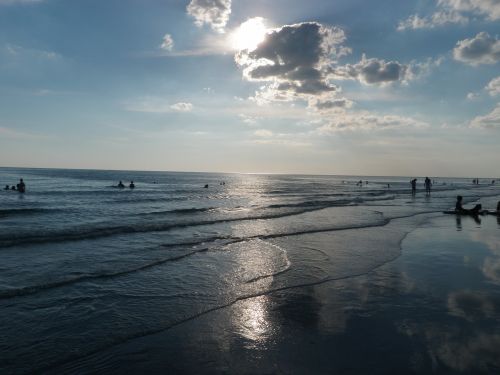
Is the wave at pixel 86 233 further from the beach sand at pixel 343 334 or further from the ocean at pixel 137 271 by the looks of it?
the beach sand at pixel 343 334

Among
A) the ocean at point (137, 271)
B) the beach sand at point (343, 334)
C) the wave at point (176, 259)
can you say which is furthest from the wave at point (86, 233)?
the beach sand at point (343, 334)

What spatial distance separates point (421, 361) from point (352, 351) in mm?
996

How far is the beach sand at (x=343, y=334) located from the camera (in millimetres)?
5262

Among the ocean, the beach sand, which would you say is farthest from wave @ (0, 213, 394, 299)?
the beach sand

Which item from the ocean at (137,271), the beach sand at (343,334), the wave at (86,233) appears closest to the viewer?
the beach sand at (343,334)

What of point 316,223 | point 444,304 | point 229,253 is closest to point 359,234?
point 316,223

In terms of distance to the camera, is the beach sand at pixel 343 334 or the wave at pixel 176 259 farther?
the wave at pixel 176 259

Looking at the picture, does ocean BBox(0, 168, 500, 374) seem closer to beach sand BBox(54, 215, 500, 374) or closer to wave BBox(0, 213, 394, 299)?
wave BBox(0, 213, 394, 299)

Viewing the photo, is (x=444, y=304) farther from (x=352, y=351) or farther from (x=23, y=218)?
(x=23, y=218)

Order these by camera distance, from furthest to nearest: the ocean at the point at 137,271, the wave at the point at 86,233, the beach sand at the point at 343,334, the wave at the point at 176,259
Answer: the wave at the point at 86,233
the wave at the point at 176,259
the ocean at the point at 137,271
the beach sand at the point at 343,334

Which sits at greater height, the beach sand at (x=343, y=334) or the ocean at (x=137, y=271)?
the beach sand at (x=343, y=334)

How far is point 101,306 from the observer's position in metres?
7.78

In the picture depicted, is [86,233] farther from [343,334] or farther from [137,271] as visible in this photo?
[343,334]

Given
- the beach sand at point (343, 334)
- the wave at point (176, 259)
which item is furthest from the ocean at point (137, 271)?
the beach sand at point (343, 334)
